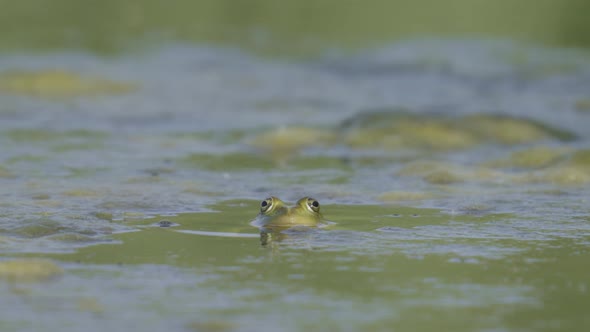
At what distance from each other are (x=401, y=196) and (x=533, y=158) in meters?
1.65

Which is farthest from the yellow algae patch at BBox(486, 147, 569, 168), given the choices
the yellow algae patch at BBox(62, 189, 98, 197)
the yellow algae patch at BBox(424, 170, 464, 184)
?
the yellow algae patch at BBox(62, 189, 98, 197)

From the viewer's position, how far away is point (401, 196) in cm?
615

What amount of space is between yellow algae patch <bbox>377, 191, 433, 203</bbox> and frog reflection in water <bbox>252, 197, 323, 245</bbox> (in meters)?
0.89

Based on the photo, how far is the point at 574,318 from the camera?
3.56 metres

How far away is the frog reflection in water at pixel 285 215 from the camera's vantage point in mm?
5176

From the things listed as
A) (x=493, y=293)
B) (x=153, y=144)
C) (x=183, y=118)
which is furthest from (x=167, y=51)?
(x=493, y=293)

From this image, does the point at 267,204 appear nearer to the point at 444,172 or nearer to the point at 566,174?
the point at 444,172

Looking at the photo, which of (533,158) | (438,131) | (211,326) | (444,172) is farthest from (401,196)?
(211,326)

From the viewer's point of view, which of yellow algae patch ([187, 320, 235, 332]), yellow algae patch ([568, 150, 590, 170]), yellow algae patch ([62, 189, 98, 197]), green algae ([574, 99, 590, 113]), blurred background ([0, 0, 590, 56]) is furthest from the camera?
blurred background ([0, 0, 590, 56])

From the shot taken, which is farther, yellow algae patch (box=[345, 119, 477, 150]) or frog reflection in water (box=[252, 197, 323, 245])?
yellow algae patch (box=[345, 119, 477, 150])

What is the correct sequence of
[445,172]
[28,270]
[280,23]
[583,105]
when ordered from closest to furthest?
[28,270] → [445,172] → [583,105] → [280,23]

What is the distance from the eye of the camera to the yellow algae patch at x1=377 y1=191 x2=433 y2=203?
Answer: 6.07 meters

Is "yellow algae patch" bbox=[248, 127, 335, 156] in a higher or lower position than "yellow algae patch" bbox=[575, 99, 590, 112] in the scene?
lower

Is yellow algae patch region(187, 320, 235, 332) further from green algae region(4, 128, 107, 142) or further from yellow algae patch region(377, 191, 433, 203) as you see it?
green algae region(4, 128, 107, 142)
